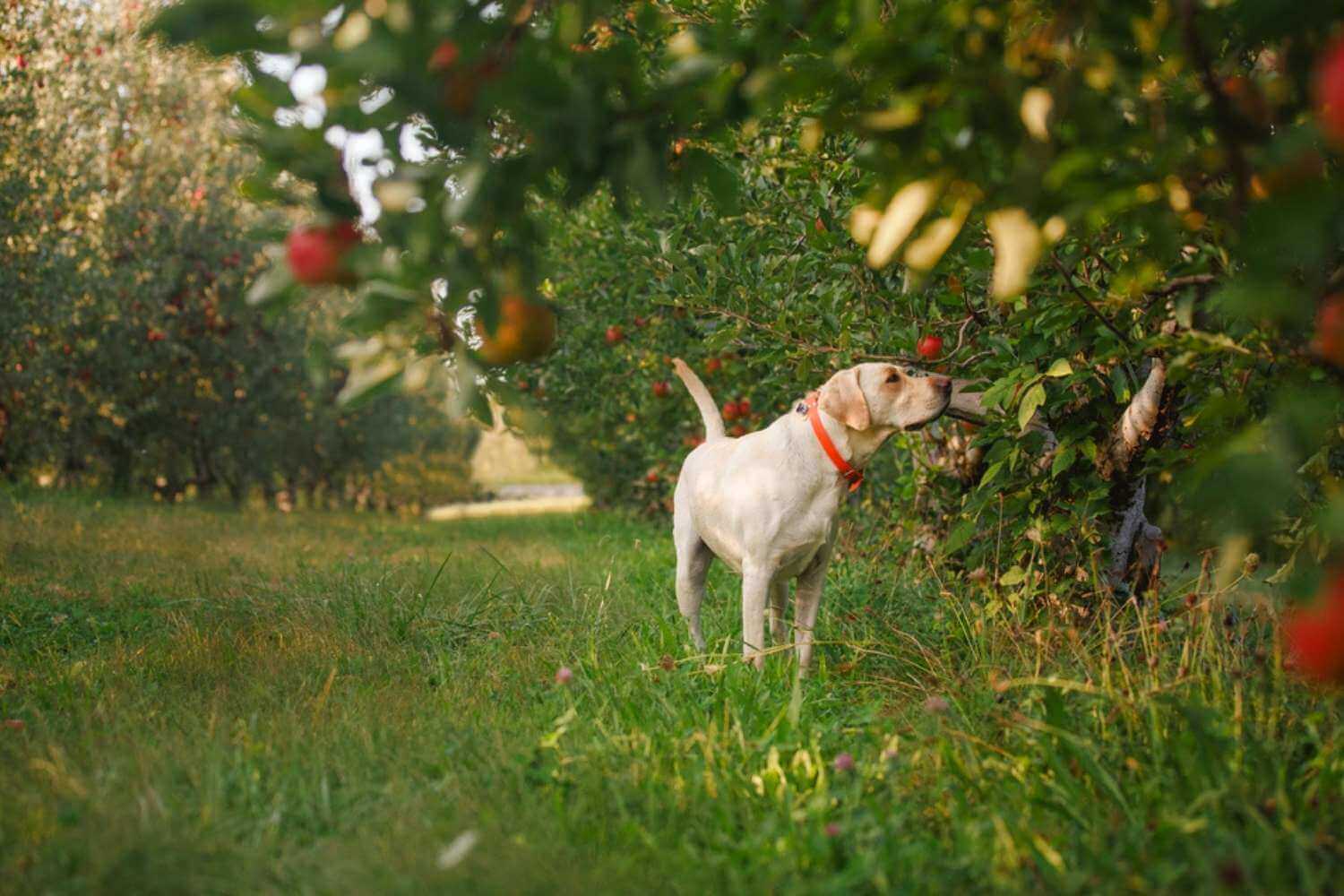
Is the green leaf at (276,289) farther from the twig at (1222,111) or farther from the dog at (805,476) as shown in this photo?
the dog at (805,476)

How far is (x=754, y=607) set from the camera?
3.73 meters

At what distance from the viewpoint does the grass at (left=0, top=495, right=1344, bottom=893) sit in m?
2.27

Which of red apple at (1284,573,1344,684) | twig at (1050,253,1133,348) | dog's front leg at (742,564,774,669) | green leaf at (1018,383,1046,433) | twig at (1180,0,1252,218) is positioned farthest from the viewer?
dog's front leg at (742,564,774,669)

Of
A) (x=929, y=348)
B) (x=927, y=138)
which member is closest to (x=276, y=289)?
(x=927, y=138)

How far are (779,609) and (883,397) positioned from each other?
42.2 inches

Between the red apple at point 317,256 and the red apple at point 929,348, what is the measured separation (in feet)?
8.99

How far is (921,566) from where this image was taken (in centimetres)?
526

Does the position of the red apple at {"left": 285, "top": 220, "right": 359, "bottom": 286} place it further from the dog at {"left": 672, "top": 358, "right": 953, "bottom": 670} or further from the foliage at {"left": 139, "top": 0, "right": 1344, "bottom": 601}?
the dog at {"left": 672, "top": 358, "right": 953, "bottom": 670}

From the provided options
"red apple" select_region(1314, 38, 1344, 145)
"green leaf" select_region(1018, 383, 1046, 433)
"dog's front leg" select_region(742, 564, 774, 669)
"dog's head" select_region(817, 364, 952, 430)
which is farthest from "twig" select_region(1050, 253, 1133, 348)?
"dog's front leg" select_region(742, 564, 774, 669)

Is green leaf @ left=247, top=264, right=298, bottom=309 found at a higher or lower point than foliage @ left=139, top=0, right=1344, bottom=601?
lower

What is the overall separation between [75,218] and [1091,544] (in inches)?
443

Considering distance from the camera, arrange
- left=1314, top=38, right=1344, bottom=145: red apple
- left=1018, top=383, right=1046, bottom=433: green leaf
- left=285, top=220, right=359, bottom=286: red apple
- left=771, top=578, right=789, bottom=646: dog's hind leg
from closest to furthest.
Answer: left=1314, top=38, right=1344, bottom=145: red apple, left=285, top=220, right=359, bottom=286: red apple, left=1018, top=383, right=1046, bottom=433: green leaf, left=771, top=578, right=789, bottom=646: dog's hind leg

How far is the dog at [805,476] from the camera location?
3619 millimetres

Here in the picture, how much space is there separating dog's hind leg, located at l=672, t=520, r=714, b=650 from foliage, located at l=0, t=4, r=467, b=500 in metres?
6.26
